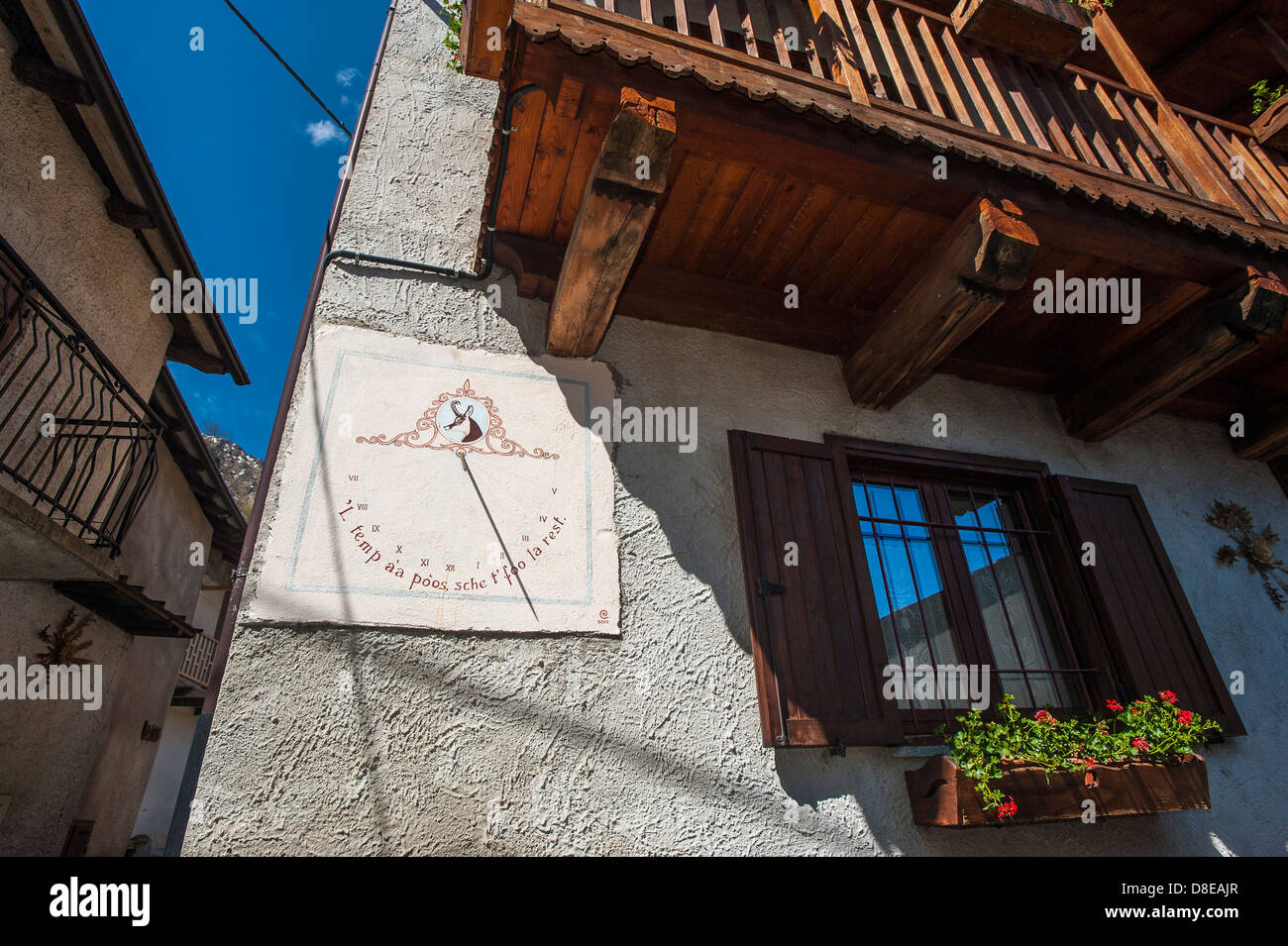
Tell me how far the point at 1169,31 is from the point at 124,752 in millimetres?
12626

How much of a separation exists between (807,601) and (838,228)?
1.87 metres

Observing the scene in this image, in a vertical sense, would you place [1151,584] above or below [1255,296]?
below

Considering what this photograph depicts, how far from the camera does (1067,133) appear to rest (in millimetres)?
4125

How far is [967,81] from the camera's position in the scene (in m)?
3.93

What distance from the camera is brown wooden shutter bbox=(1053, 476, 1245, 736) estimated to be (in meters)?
3.66

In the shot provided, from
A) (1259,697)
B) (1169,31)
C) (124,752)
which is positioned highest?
(1169,31)

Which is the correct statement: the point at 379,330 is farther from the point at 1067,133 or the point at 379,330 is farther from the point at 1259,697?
the point at 1259,697

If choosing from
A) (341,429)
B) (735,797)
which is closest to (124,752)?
(341,429)

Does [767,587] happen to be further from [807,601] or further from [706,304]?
[706,304]

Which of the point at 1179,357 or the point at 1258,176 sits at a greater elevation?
the point at 1258,176

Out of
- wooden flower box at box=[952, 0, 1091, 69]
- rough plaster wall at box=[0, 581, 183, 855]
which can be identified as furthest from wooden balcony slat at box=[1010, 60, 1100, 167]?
rough plaster wall at box=[0, 581, 183, 855]

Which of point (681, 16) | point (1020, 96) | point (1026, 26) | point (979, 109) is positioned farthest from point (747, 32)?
point (1026, 26)
